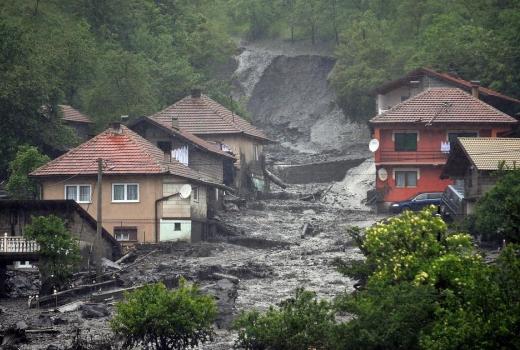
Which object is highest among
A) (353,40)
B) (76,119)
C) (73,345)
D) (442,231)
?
(353,40)

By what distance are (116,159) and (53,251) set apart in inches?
515

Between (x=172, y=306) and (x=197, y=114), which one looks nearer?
(x=172, y=306)

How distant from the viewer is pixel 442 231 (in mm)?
40938

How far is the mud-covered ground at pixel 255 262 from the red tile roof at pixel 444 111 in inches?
213

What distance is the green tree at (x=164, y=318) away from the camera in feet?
134

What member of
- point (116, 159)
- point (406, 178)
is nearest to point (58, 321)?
point (116, 159)

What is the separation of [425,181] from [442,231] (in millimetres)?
32821

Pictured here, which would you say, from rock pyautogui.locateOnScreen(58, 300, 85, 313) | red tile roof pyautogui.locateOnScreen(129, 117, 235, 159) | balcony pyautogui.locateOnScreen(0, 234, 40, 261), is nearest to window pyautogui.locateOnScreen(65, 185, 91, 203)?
red tile roof pyautogui.locateOnScreen(129, 117, 235, 159)

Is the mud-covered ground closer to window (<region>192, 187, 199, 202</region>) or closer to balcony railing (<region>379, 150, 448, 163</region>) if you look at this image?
window (<region>192, 187, 199, 202</region>)

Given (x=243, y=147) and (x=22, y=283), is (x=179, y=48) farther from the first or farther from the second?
(x=22, y=283)

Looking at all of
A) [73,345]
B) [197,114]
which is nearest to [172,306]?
[73,345]

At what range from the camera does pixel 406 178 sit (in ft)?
242

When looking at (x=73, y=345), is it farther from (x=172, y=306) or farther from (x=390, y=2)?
(x=390, y=2)

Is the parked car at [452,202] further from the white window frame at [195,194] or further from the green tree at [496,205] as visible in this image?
the white window frame at [195,194]
